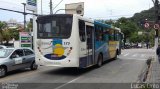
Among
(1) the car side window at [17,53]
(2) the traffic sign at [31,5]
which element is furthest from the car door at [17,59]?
(2) the traffic sign at [31,5]

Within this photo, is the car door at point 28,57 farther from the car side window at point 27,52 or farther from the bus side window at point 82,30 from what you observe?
the bus side window at point 82,30

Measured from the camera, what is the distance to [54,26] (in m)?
15.2

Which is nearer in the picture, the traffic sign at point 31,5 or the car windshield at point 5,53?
the car windshield at point 5,53

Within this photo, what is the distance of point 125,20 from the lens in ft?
357

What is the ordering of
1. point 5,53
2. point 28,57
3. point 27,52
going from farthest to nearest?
point 27,52 → point 28,57 → point 5,53

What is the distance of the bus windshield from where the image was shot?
1490cm

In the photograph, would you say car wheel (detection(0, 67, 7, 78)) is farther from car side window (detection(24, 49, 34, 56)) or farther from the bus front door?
the bus front door

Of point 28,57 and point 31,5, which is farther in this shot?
point 31,5

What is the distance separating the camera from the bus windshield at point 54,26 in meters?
14.9

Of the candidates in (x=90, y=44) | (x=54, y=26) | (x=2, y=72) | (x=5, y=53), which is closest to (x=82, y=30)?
(x=54, y=26)

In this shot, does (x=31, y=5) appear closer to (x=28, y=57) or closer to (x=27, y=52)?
(x=27, y=52)

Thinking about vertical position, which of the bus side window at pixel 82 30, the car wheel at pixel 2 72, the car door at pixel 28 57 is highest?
the bus side window at pixel 82 30

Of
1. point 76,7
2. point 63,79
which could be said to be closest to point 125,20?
point 76,7

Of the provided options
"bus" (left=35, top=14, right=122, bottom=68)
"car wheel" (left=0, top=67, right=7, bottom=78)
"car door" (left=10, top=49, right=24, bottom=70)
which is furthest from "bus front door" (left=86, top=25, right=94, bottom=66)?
"car wheel" (left=0, top=67, right=7, bottom=78)
